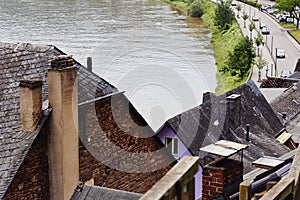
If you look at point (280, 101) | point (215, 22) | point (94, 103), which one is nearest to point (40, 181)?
point (94, 103)

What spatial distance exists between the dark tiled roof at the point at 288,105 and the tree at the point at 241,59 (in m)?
15.8

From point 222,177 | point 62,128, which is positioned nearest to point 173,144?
point 62,128

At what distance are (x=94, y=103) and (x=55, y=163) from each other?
4.07ft

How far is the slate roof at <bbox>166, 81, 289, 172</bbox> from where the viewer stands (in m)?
13.8

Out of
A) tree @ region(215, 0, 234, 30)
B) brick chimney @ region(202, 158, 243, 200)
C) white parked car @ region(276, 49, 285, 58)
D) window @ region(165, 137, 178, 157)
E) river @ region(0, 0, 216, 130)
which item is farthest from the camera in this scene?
tree @ region(215, 0, 234, 30)

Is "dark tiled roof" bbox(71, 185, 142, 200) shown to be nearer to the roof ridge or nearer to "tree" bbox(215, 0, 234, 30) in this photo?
the roof ridge

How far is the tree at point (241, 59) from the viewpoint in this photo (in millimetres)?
41594

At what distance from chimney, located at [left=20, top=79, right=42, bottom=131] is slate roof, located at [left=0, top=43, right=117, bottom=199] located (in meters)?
0.11

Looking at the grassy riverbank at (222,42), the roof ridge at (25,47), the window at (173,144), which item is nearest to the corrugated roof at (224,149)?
the roof ridge at (25,47)

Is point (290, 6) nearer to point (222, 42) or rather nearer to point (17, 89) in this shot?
point (222, 42)

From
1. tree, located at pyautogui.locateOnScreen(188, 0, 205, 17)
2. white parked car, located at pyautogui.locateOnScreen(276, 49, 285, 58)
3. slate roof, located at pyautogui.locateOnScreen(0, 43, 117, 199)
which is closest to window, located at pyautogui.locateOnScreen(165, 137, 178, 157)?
slate roof, located at pyautogui.locateOnScreen(0, 43, 117, 199)

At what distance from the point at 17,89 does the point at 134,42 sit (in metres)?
37.5

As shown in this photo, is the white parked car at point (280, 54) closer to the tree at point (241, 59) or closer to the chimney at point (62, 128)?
the tree at point (241, 59)

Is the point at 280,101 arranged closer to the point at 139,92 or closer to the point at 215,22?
the point at 139,92
